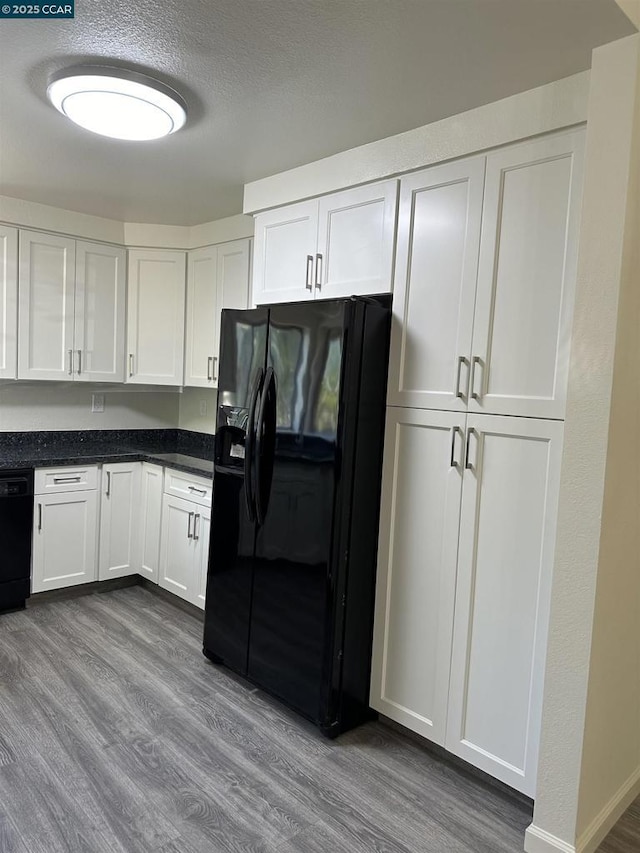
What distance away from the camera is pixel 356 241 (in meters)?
2.52

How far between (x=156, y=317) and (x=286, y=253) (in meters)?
1.51

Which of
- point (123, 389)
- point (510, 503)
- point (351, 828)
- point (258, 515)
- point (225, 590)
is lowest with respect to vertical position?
point (351, 828)

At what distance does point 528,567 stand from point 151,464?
257 centimetres

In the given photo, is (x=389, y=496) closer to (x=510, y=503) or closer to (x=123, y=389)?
(x=510, y=503)

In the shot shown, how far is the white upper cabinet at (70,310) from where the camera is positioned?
11.8ft

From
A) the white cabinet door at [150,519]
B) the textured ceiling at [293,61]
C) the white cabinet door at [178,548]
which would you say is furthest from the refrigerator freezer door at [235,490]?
the white cabinet door at [150,519]

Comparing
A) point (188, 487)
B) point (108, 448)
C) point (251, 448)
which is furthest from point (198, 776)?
point (108, 448)

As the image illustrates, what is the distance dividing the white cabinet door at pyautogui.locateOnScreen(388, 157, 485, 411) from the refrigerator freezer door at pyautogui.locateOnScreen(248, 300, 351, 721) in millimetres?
264

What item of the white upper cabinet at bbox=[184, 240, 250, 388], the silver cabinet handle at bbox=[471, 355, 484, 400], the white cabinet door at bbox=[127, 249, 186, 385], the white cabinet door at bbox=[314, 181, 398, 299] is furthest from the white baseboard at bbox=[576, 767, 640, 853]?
the white cabinet door at bbox=[127, 249, 186, 385]

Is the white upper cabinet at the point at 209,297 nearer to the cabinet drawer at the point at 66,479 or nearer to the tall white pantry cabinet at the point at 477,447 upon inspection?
the cabinet drawer at the point at 66,479

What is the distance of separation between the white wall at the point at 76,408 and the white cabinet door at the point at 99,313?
0.33 meters

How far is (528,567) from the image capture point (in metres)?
1.99

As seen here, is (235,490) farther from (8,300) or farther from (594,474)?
(8,300)

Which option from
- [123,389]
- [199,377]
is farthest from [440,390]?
[123,389]
